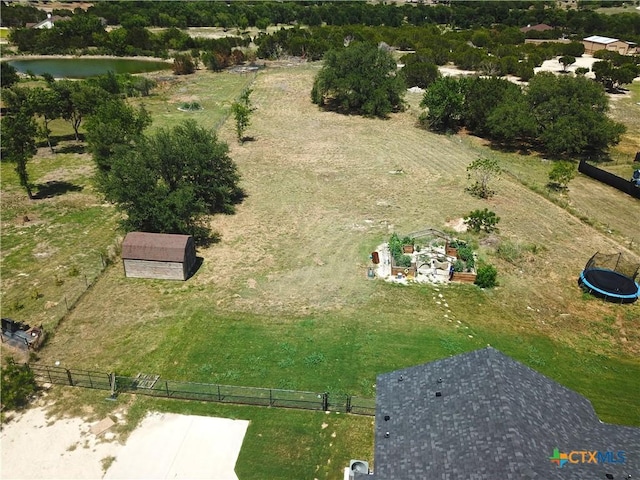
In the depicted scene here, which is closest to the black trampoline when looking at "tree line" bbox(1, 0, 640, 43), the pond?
the pond

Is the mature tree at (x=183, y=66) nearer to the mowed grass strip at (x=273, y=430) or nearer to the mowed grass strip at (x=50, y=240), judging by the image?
the mowed grass strip at (x=50, y=240)

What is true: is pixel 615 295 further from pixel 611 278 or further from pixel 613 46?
pixel 613 46

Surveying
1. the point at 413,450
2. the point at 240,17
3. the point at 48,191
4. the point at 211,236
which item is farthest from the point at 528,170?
the point at 240,17

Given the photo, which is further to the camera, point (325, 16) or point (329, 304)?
point (325, 16)

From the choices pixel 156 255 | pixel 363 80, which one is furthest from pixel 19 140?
pixel 363 80

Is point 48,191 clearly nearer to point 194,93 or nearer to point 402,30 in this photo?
point 194,93

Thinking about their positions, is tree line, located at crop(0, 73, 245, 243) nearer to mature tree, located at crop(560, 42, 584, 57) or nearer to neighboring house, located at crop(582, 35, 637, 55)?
mature tree, located at crop(560, 42, 584, 57)

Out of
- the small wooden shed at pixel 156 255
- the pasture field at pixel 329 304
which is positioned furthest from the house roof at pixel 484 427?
the small wooden shed at pixel 156 255
